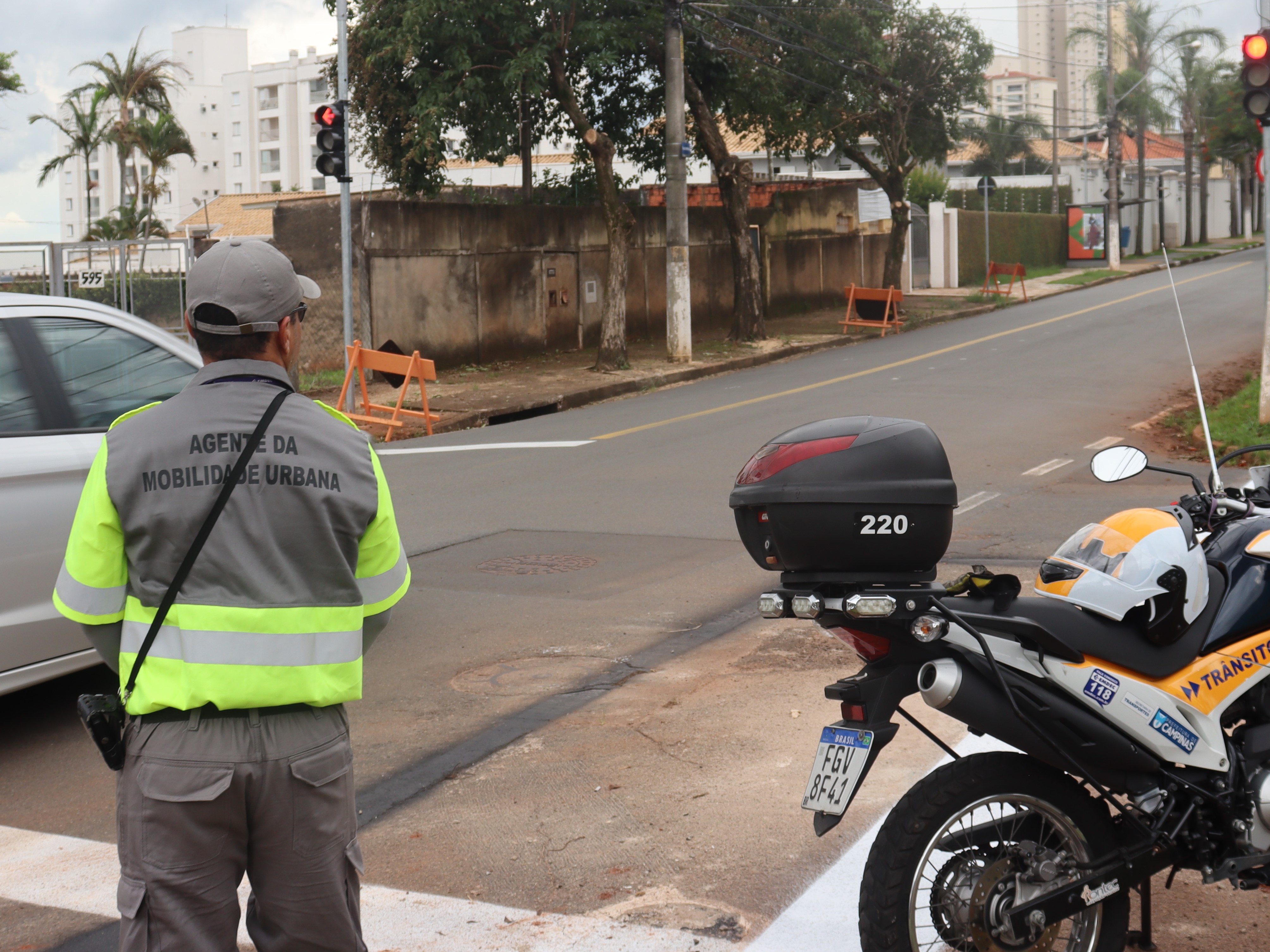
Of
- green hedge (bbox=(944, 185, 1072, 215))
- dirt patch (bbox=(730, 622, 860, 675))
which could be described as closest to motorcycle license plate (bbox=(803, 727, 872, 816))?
dirt patch (bbox=(730, 622, 860, 675))

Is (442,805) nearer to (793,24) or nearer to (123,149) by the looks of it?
(793,24)

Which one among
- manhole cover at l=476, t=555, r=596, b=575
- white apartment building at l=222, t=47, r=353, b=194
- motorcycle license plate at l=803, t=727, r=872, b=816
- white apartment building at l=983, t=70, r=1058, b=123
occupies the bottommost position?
manhole cover at l=476, t=555, r=596, b=575

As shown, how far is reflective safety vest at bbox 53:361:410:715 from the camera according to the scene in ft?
8.24

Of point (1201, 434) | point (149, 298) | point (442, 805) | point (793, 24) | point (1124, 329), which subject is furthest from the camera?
point (793, 24)

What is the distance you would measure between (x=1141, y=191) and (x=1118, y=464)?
5340 cm

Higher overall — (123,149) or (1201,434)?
(123,149)

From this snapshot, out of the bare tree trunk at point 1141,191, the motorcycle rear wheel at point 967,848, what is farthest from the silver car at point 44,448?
the bare tree trunk at point 1141,191

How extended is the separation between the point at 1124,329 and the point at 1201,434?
12.5m

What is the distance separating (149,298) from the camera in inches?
888

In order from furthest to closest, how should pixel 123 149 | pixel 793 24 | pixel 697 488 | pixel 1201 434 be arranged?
pixel 123 149
pixel 793 24
pixel 1201 434
pixel 697 488

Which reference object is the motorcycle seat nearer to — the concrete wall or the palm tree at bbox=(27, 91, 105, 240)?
the concrete wall

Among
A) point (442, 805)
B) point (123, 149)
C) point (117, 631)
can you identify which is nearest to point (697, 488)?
point (442, 805)

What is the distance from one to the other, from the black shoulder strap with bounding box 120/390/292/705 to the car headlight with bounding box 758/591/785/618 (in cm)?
123

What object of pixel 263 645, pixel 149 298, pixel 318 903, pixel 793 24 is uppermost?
pixel 793 24
